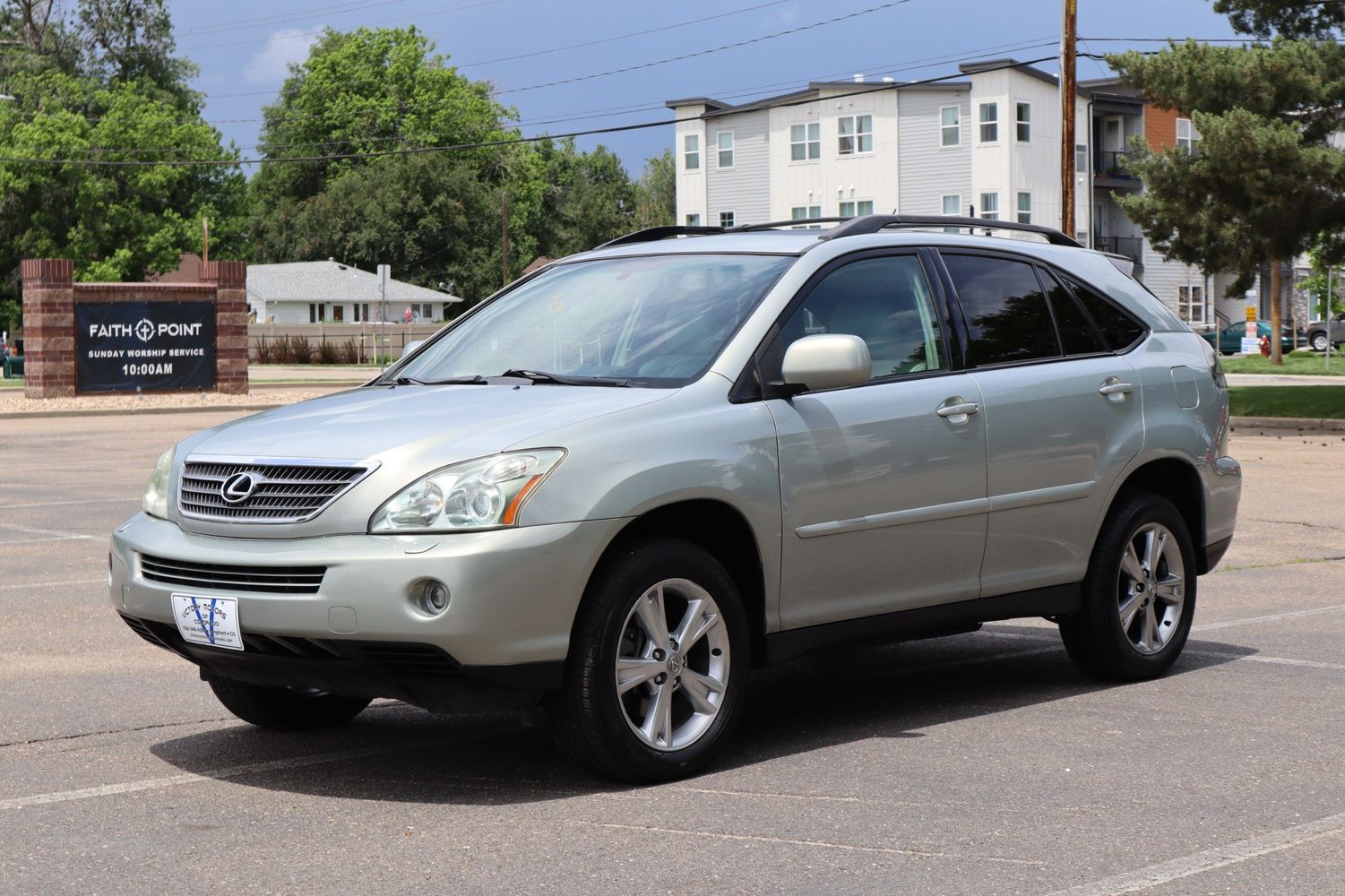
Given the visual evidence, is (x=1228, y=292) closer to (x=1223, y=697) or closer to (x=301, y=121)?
(x=1223, y=697)

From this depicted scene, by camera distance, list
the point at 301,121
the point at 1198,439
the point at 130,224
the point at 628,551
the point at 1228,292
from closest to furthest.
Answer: the point at 628,551 < the point at 1198,439 < the point at 1228,292 < the point at 130,224 < the point at 301,121

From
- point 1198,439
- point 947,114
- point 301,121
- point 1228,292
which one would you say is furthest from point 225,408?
point 301,121

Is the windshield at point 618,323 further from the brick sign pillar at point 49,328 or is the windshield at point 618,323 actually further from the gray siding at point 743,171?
the gray siding at point 743,171

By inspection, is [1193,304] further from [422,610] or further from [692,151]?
[422,610]

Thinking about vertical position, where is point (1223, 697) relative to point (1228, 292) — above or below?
below

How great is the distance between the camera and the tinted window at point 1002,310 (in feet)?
23.4

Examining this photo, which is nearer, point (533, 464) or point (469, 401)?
point (533, 464)

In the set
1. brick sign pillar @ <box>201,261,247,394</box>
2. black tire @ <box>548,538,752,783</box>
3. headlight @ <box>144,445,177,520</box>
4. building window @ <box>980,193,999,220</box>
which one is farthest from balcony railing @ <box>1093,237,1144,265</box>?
headlight @ <box>144,445,177,520</box>

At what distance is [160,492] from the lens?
6.16 meters

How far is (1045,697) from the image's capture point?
289 inches

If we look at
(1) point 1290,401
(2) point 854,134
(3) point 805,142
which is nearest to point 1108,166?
(2) point 854,134

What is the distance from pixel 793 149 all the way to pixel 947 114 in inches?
249

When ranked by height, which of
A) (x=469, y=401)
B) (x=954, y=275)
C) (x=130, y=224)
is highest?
(x=130, y=224)

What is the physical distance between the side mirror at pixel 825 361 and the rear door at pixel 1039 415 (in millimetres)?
931
